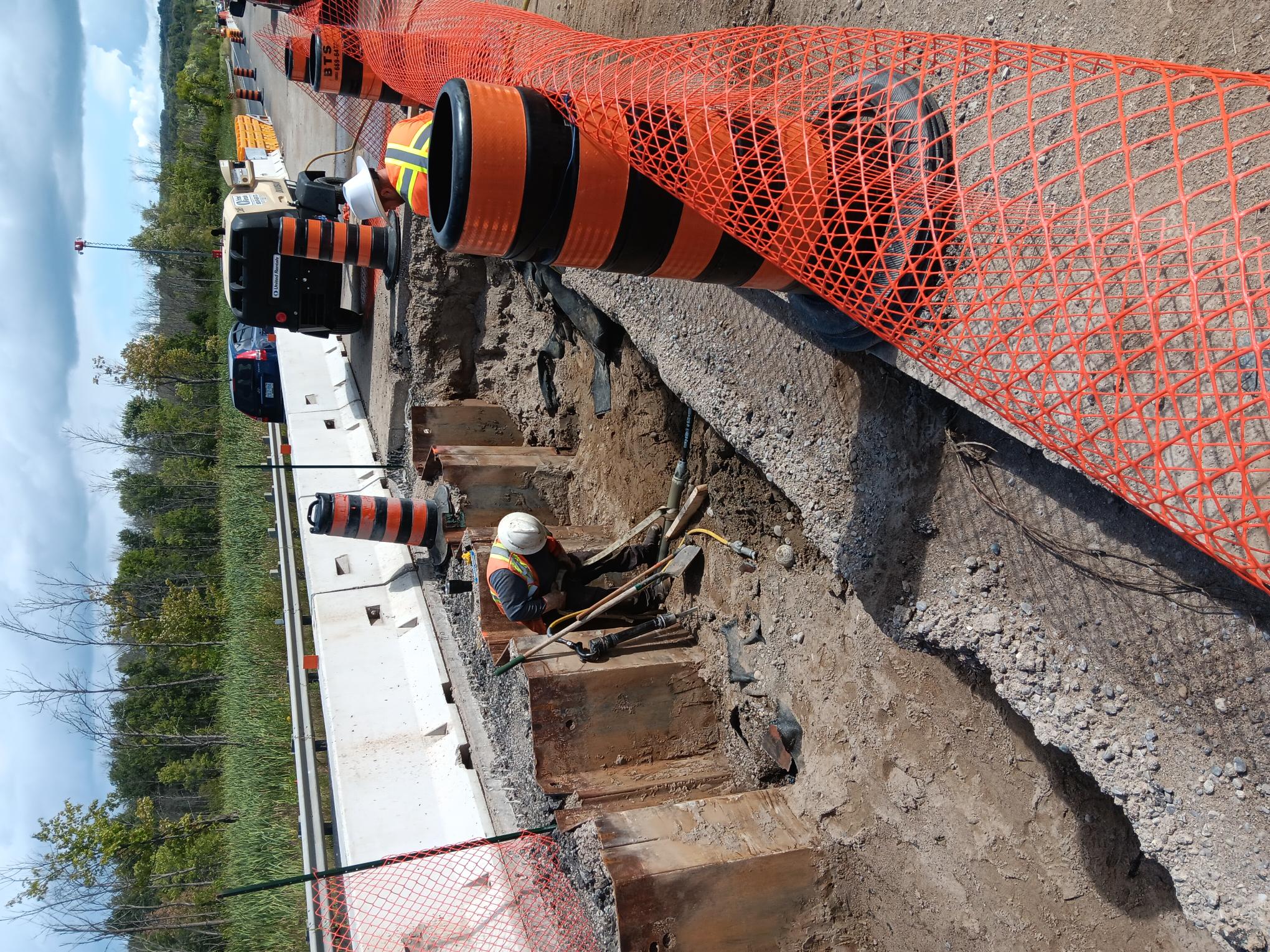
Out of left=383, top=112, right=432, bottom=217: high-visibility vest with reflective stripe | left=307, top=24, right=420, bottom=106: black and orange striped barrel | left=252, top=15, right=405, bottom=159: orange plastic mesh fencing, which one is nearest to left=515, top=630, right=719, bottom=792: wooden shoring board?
left=383, top=112, right=432, bottom=217: high-visibility vest with reflective stripe

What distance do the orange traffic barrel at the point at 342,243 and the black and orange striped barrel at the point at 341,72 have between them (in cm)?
A: 129

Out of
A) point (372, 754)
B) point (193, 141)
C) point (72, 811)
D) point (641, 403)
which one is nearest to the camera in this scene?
point (641, 403)

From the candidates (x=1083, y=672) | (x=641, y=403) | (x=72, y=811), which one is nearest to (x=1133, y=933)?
(x=1083, y=672)

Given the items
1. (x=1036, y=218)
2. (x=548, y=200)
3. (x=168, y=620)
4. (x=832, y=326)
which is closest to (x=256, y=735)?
(x=168, y=620)

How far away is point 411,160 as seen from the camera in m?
5.18

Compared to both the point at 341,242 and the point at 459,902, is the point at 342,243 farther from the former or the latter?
the point at 459,902

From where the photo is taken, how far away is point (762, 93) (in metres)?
2.56

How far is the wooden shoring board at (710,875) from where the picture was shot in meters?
3.19

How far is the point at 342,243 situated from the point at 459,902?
571 cm

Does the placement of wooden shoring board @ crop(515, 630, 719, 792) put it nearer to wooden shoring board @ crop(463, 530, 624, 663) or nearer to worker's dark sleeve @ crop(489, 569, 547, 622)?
worker's dark sleeve @ crop(489, 569, 547, 622)

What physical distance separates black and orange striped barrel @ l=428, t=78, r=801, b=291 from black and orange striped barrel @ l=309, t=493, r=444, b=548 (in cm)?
427

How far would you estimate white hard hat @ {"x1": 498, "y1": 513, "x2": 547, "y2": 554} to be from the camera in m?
4.58

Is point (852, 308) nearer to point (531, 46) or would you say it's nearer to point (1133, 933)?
point (1133, 933)

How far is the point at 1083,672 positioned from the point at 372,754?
5.09 metres
